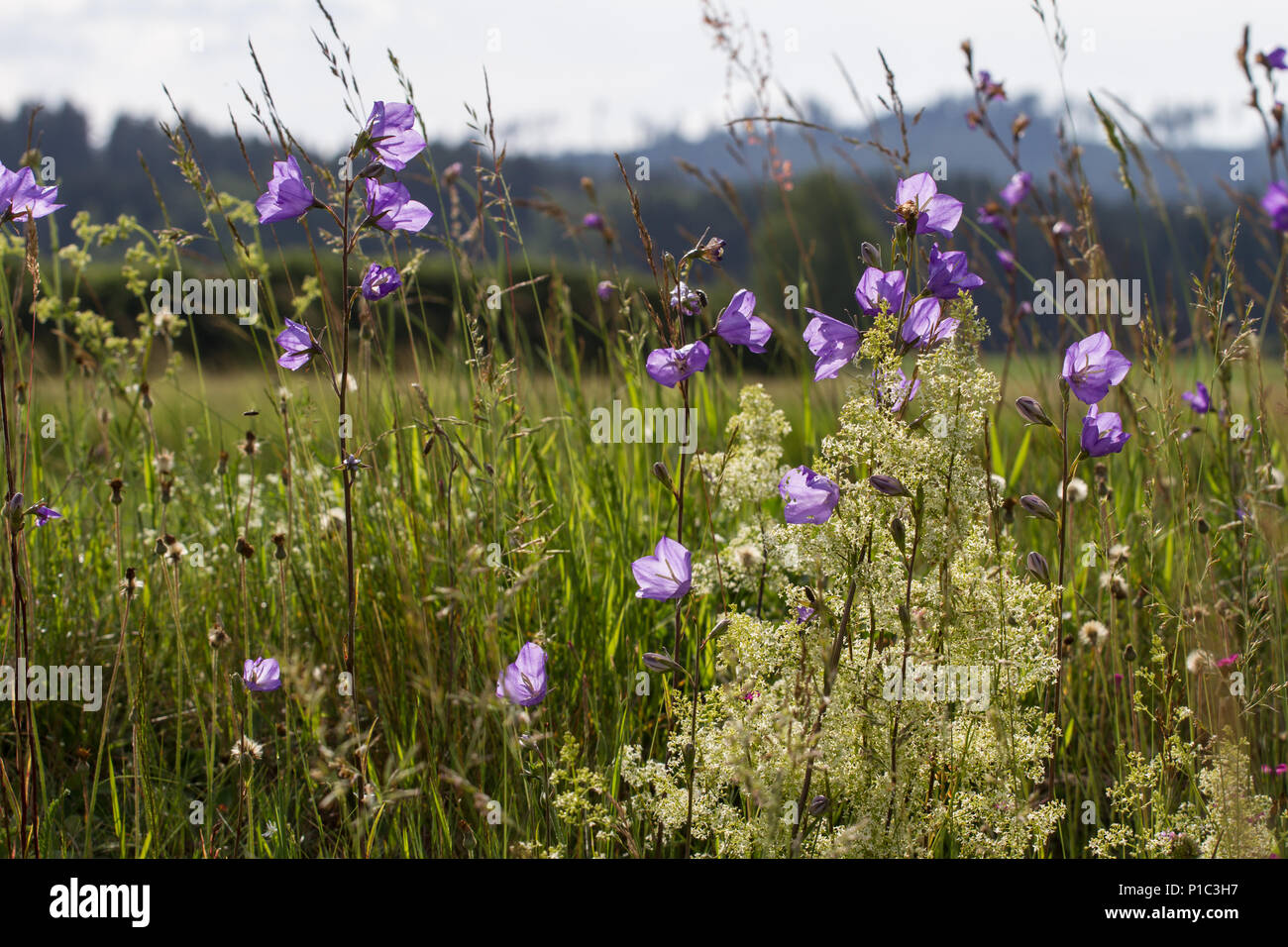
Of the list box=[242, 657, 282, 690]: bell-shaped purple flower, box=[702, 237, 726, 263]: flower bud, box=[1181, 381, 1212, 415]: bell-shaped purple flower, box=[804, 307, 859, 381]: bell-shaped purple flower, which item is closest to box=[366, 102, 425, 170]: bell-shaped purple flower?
box=[702, 237, 726, 263]: flower bud

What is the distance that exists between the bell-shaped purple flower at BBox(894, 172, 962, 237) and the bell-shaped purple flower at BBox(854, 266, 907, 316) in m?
0.08

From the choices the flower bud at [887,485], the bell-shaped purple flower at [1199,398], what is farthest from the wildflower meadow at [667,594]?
the bell-shaped purple flower at [1199,398]

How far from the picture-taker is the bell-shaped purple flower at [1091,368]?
1.57 m

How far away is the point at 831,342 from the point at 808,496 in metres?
0.28

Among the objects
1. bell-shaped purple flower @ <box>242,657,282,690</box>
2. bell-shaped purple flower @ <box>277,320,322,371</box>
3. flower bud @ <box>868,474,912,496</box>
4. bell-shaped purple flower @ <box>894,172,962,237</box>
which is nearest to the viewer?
flower bud @ <box>868,474,912,496</box>

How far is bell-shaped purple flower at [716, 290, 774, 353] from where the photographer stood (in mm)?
1512

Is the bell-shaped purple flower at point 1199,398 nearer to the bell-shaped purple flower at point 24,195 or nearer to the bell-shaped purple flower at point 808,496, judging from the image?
the bell-shaped purple flower at point 808,496

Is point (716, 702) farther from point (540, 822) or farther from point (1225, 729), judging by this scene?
point (1225, 729)

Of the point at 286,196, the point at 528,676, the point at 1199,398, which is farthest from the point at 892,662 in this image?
the point at 1199,398

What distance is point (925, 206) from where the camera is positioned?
4.94 ft

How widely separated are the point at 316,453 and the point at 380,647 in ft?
3.66

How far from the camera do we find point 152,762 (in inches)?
81.3

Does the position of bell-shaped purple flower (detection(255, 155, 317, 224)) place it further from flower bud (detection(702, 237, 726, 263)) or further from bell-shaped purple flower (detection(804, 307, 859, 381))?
bell-shaped purple flower (detection(804, 307, 859, 381))

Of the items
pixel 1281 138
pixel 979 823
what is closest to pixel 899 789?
pixel 979 823
